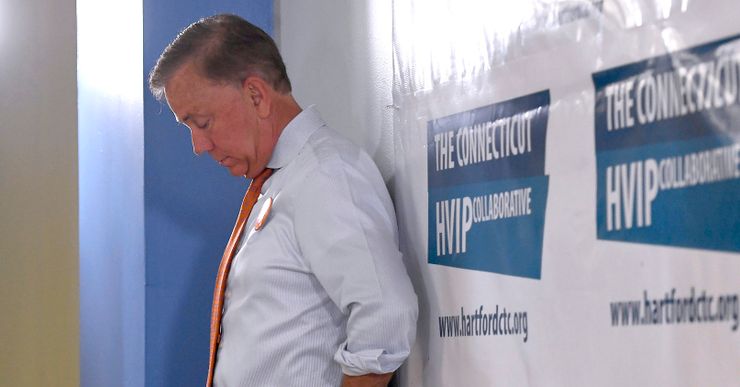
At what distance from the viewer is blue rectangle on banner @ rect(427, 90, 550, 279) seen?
1.53 meters

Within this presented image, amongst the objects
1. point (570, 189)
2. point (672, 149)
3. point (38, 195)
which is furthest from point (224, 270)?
point (38, 195)

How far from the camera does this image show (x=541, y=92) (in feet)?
4.98

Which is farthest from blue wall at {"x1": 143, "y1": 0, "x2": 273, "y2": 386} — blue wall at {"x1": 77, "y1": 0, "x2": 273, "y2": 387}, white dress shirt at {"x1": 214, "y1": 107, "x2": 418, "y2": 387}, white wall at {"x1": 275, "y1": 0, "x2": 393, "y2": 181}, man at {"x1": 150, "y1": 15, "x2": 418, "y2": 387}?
white dress shirt at {"x1": 214, "y1": 107, "x2": 418, "y2": 387}

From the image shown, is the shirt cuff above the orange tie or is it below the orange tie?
below

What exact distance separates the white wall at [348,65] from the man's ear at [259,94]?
24cm

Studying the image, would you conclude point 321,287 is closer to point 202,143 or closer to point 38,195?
point 202,143

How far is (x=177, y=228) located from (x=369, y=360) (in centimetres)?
93

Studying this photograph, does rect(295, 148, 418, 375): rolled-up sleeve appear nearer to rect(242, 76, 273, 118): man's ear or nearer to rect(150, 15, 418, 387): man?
rect(150, 15, 418, 387): man

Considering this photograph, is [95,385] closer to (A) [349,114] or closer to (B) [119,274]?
(B) [119,274]

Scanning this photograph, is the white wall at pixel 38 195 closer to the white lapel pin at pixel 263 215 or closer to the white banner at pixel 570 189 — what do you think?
the white lapel pin at pixel 263 215

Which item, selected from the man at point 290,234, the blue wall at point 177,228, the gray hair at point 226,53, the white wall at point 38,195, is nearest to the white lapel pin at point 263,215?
the man at point 290,234

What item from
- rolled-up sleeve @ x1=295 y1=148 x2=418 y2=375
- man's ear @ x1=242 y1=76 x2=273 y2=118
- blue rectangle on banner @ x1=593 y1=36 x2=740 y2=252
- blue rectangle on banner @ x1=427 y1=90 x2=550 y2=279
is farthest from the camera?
man's ear @ x1=242 y1=76 x2=273 y2=118

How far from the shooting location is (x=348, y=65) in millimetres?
2174

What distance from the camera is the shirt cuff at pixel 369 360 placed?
1.68m
